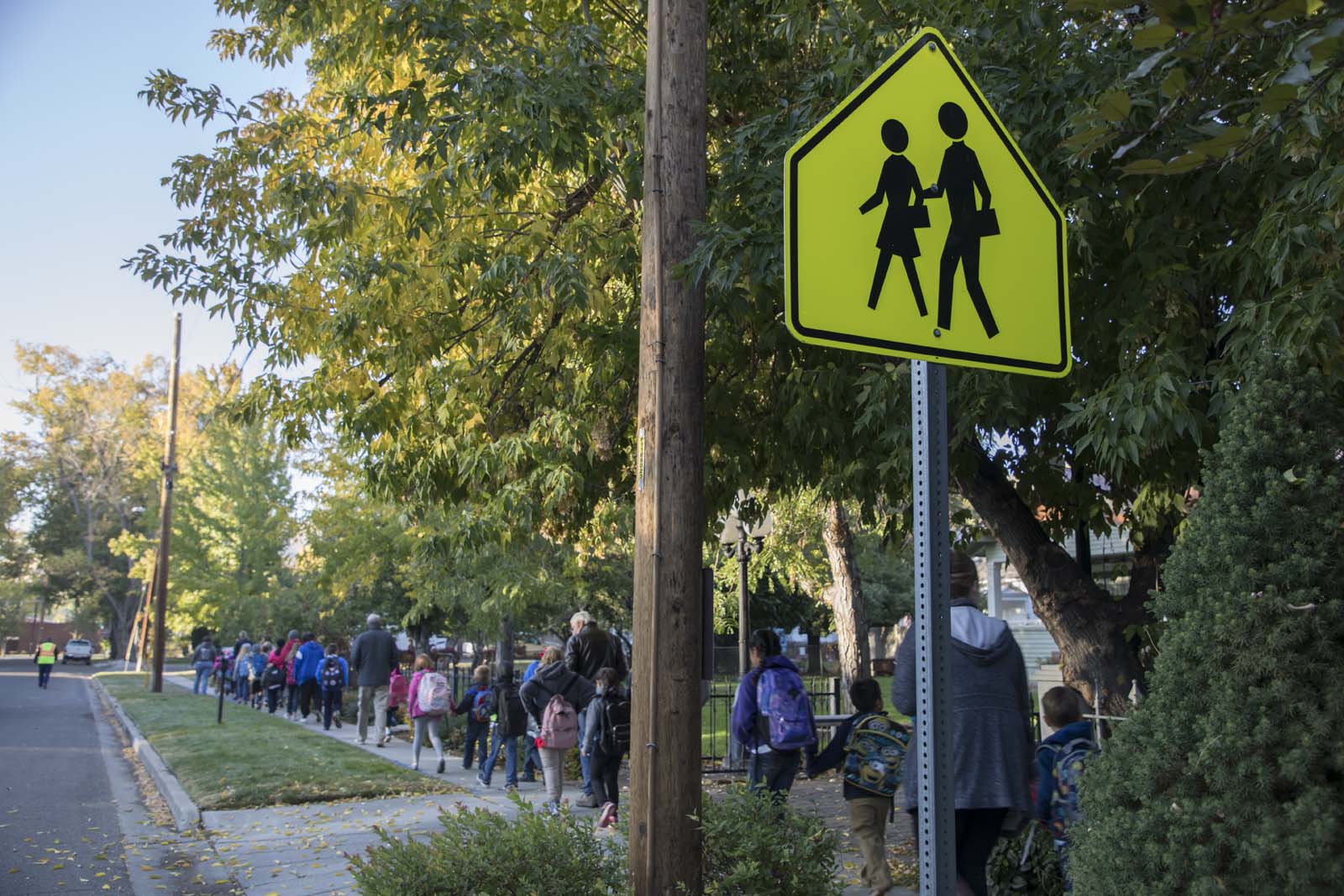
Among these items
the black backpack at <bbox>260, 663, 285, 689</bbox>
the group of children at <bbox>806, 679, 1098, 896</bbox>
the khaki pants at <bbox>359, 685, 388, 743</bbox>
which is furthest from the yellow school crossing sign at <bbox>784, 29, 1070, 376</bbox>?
the black backpack at <bbox>260, 663, 285, 689</bbox>

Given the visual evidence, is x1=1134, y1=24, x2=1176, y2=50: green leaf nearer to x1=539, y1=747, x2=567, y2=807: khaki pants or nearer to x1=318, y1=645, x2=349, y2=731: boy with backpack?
x1=539, y1=747, x2=567, y2=807: khaki pants

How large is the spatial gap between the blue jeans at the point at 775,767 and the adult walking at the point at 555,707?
98.7 inches

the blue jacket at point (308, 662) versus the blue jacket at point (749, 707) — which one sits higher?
the blue jacket at point (749, 707)

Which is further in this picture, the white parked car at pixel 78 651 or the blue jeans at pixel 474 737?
the white parked car at pixel 78 651

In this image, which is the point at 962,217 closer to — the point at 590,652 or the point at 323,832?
the point at 323,832

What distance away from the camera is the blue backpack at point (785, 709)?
8.84m

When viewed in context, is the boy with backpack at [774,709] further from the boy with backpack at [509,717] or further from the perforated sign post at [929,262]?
the perforated sign post at [929,262]

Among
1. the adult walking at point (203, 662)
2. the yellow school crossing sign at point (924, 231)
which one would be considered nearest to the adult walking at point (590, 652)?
the yellow school crossing sign at point (924, 231)

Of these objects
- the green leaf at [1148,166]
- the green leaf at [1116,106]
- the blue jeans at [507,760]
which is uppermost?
the green leaf at [1116,106]

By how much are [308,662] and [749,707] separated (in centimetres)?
1610

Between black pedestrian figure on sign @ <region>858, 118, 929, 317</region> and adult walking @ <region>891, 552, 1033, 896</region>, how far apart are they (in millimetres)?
2924

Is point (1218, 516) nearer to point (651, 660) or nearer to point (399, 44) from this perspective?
point (651, 660)

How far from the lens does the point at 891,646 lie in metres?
61.6

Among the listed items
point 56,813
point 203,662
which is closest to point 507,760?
point 56,813
